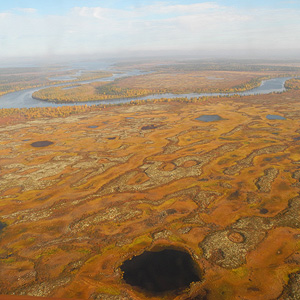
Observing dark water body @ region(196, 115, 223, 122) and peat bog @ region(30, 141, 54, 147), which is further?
dark water body @ region(196, 115, 223, 122)

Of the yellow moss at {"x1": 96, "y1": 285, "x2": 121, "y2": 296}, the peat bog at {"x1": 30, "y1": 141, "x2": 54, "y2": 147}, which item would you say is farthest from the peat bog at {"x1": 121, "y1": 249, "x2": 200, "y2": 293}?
the peat bog at {"x1": 30, "y1": 141, "x2": 54, "y2": 147}

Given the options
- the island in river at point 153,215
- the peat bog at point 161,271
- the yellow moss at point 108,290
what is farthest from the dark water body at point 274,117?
the yellow moss at point 108,290

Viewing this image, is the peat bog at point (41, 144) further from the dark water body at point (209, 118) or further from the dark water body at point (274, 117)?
the dark water body at point (274, 117)

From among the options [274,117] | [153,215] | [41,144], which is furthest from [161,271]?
[274,117]

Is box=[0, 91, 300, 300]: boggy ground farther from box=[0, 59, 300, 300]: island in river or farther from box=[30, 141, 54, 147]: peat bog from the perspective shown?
box=[30, 141, 54, 147]: peat bog

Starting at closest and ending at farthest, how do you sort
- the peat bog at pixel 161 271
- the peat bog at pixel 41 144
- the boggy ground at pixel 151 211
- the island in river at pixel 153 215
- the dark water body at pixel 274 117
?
the peat bog at pixel 161 271
the island in river at pixel 153 215
the boggy ground at pixel 151 211
the peat bog at pixel 41 144
the dark water body at pixel 274 117

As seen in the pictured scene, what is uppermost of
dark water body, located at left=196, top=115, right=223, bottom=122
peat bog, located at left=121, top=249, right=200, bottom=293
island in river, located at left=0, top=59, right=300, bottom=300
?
dark water body, located at left=196, top=115, right=223, bottom=122
